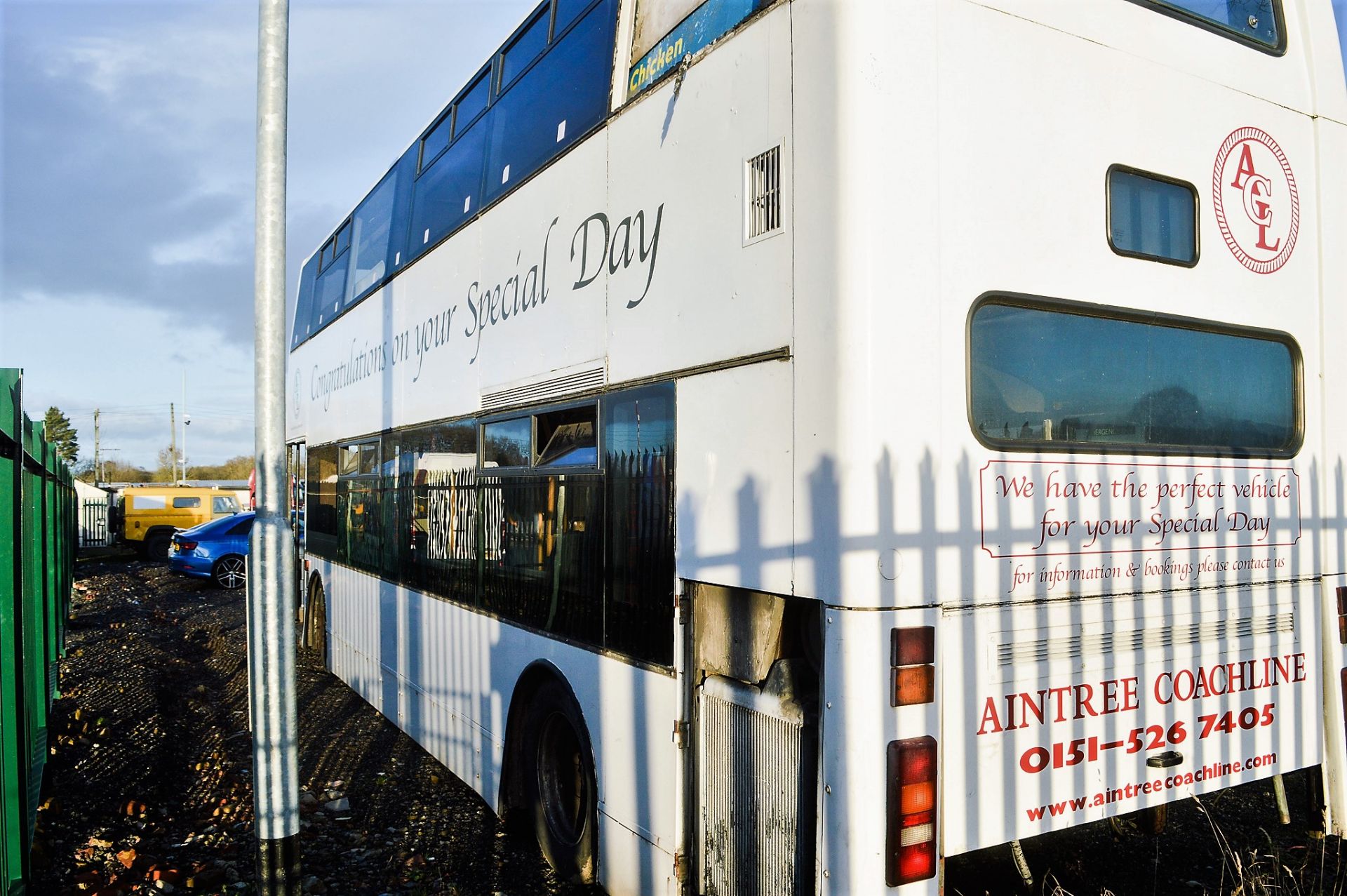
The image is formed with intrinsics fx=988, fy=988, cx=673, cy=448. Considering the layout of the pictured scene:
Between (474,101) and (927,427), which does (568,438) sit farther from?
(474,101)

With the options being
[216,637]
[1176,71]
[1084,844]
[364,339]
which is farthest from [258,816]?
[216,637]

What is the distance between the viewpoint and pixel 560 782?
504 cm

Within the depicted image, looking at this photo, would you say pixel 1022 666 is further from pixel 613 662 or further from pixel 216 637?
pixel 216 637

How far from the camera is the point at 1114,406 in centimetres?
339

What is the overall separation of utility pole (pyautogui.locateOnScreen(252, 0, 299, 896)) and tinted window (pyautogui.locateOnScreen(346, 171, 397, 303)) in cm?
431

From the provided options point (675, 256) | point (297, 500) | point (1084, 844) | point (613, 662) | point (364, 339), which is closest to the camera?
point (675, 256)

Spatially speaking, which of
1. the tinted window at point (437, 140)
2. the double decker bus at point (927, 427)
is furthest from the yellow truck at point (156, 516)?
the double decker bus at point (927, 427)

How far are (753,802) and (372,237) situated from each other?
22.3 ft

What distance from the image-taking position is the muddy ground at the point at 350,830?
173 inches

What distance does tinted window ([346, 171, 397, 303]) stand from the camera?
8.16 metres

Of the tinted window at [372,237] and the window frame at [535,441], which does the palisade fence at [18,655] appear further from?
the tinted window at [372,237]

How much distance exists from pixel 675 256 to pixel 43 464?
6719 mm

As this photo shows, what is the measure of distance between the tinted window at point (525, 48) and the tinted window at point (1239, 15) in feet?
10.0

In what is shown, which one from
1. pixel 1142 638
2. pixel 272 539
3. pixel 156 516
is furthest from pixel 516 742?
pixel 156 516
